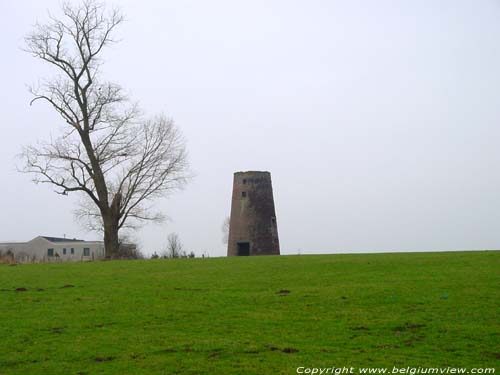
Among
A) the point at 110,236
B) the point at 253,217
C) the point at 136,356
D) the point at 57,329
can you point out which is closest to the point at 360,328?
the point at 136,356

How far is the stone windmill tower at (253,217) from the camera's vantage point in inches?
1753

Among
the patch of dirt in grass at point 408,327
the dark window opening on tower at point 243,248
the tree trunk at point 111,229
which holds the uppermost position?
the tree trunk at point 111,229

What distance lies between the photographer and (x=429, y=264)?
22.5 m

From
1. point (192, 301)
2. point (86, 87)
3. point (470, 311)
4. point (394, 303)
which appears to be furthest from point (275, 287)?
point (86, 87)

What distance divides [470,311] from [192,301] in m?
6.43

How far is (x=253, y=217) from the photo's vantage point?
4475cm

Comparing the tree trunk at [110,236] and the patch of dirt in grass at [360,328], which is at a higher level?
the tree trunk at [110,236]

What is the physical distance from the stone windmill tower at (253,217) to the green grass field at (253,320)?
73.0 feet

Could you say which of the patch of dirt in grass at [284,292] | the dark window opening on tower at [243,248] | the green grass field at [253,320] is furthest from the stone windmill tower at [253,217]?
the patch of dirt in grass at [284,292]

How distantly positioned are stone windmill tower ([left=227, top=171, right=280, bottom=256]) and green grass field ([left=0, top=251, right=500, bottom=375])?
2226 cm

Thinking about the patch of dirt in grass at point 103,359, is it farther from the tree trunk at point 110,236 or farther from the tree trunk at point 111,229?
the tree trunk at point 110,236

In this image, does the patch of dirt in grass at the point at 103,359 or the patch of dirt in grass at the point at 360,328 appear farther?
the patch of dirt in grass at the point at 360,328

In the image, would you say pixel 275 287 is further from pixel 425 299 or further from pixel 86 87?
pixel 86 87

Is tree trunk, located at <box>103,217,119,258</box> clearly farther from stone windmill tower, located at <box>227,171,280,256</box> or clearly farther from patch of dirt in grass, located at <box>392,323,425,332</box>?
patch of dirt in grass, located at <box>392,323,425,332</box>
